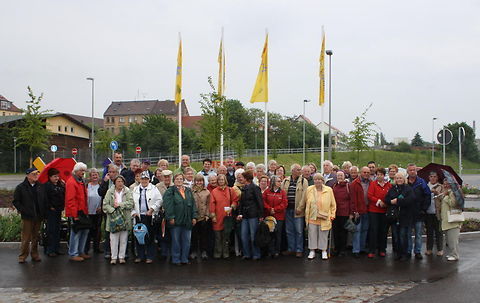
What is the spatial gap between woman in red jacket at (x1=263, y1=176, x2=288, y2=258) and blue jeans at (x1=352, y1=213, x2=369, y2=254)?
1556mm

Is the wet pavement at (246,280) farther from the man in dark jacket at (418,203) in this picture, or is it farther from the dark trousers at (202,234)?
the dark trousers at (202,234)

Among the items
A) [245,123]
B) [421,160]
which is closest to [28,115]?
[421,160]

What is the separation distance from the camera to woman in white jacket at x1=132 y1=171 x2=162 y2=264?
29.4 feet

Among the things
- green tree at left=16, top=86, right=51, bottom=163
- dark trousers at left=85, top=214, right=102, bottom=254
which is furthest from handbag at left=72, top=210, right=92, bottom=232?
green tree at left=16, top=86, right=51, bottom=163

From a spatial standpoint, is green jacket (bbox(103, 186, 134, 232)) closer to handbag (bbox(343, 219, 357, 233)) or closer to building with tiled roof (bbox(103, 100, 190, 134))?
handbag (bbox(343, 219, 357, 233))

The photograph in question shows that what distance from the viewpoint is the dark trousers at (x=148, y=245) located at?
9008 mm

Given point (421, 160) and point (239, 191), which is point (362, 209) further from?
point (421, 160)

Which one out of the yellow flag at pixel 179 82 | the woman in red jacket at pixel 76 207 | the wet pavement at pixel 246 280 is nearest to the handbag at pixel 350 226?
the wet pavement at pixel 246 280

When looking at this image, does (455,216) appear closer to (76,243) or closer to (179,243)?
(179,243)

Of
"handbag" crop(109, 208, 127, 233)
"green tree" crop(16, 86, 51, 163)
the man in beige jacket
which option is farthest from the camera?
"green tree" crop(16, 86, 51, 163)

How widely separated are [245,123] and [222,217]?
75.6 m

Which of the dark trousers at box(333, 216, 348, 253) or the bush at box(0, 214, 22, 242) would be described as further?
the bush at box(0, 214, 22, 242)

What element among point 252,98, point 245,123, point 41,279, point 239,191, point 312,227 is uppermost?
point 245,123

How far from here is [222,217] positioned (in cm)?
932
